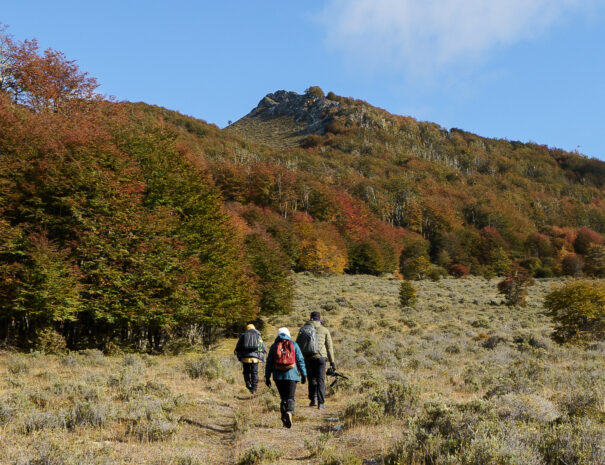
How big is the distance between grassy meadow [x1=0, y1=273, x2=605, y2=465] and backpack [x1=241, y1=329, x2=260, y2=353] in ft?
3.81

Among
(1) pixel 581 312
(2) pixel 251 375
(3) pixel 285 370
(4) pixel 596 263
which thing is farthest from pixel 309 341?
(4) pixel 596 263

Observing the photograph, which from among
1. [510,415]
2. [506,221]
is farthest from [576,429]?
[506,221]

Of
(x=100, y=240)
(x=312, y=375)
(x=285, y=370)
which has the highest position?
(x=100, y=240)

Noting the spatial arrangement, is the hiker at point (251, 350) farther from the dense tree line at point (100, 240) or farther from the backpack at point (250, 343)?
the dense tree line at point (100, 240)

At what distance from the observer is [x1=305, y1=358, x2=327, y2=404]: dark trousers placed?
787 cm

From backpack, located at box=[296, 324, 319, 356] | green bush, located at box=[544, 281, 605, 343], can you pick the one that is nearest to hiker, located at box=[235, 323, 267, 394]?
backpack, located at box=[296, 324, 319, 356]

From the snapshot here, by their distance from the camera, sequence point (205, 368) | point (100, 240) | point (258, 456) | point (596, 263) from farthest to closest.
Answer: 1. point (596, 263)
2. point (100, 240)
3. point (205, 368)
4. point (258, 456)

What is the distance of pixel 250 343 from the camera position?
366 inches

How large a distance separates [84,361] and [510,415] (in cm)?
1179

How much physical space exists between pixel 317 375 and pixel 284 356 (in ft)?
5.79

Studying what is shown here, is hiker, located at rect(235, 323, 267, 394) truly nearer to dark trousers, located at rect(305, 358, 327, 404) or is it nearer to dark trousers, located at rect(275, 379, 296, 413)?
dark trousers, located at rect(305, 358, 327, 404)

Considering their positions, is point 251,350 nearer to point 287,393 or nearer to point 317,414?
point 317,414

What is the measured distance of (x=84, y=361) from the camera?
39.0 ft

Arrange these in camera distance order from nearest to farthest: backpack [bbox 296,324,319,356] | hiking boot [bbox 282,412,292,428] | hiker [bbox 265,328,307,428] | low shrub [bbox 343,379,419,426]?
hiking boot [bbox 282,412,292,428] → hiker [bbox 265,328,307,428] → low shrub [bbox 343,379,419,426] → backpack [bbox 296,324,319,356]
